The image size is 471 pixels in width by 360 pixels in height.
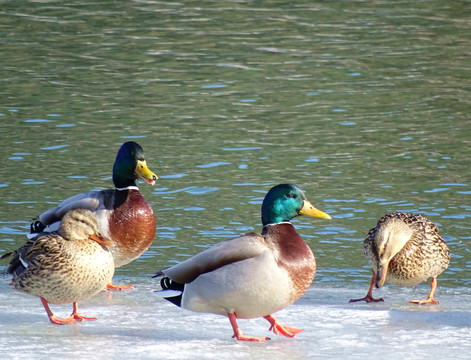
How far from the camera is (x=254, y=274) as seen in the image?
5234 millimetres

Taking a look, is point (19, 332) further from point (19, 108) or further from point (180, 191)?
point (19, 108)

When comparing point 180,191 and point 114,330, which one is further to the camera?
point 180,191

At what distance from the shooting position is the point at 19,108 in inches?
486

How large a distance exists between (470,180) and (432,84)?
379 centimetres

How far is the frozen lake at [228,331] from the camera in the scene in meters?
5.14

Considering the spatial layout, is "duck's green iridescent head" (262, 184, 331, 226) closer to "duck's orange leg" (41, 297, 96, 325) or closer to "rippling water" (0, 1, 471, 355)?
"duck's orange leg" (41, 297, 96, 325)

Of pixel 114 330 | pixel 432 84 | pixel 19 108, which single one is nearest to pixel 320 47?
pixel 432 84

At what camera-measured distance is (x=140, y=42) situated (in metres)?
15.8

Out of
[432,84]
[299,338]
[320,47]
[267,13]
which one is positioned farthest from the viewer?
[267,13]

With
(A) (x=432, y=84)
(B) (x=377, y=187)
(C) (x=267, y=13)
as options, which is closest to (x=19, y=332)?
(B) (x=377, y=187)

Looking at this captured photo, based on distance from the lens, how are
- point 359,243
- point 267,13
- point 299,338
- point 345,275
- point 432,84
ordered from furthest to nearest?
1. point 267,13
2. point 432,84
3. point 359,243
4. point 345,275
5. point 299,338

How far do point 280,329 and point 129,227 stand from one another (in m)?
1.58

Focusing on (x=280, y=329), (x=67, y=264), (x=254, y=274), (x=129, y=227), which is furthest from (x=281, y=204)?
(x=129, y=227)

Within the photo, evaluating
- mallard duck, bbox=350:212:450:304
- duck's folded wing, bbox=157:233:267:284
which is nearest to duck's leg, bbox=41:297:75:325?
duck's folded wing, bbox=157:233:267:284
